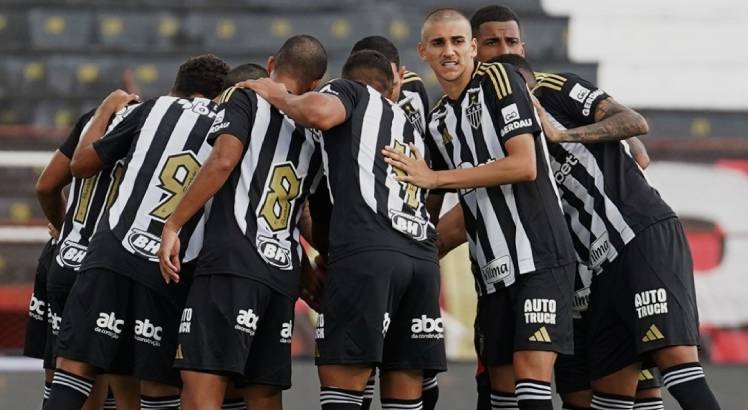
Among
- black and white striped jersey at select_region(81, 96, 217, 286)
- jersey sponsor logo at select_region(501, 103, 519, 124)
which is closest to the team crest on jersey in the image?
jersey sponsor logo at select_region(501, 103, 519, 124)

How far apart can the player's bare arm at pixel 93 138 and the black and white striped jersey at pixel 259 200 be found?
75 cm

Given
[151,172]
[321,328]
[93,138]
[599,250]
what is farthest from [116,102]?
[599,250]

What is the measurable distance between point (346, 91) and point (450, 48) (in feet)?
1.70

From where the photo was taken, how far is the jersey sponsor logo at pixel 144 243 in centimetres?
528

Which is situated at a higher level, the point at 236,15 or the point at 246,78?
the point at 236,15

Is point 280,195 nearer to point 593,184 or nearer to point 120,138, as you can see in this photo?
point 120,138

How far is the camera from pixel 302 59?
16.9ft

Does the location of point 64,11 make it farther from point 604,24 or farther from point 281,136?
point 281,136

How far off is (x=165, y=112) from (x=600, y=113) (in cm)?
195

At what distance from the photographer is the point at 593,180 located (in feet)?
18.0

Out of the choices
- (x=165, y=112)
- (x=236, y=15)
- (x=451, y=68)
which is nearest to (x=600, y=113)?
(x=451, y=68)

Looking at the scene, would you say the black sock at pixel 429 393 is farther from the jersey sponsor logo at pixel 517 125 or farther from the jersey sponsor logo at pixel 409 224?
the jersey sponsor logo at pixel 517 125

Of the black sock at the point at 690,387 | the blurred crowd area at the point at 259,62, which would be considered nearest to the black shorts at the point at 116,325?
the black sock at the point at 690,387

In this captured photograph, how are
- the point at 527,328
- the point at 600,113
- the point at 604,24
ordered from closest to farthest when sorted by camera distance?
the point at 527,328 < the point at 600,113 < the point at 604,24
